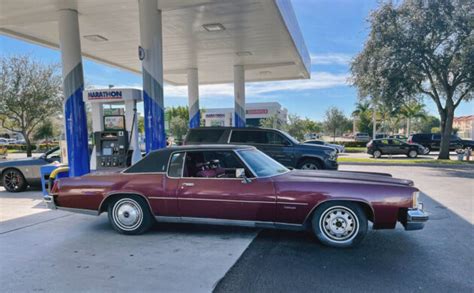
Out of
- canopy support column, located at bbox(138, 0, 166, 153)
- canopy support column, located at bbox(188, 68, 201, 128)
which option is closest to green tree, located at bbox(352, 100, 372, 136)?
canopy support column, located at bbox(188, 68, 201, 128)

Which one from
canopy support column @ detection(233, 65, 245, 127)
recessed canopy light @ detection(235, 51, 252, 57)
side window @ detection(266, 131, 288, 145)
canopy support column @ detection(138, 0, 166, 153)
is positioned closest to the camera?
canopy support column @ detection(138, 0, 166, 153)

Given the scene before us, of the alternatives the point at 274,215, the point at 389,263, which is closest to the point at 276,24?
the point at 274,215

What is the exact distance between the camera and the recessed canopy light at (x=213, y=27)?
11250 mm

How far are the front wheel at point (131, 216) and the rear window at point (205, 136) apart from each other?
571 cm

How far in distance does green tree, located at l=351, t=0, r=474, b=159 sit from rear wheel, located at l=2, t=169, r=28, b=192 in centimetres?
1543

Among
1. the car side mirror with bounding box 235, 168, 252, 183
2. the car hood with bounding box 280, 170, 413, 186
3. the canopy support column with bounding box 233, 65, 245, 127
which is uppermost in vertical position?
the canopy support column with bounding box 233, 65, 245, 127

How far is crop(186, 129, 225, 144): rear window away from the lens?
1088 centimetres

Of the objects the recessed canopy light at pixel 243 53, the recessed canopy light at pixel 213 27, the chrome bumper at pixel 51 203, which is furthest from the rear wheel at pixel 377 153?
the chrome bumper at pixel 51 203

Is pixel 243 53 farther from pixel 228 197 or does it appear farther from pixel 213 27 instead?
pixel 228 197

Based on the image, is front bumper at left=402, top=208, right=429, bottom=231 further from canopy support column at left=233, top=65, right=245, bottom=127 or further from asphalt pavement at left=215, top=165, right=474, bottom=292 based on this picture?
canopy support column at left=233, top=65, right=245, bottom=127

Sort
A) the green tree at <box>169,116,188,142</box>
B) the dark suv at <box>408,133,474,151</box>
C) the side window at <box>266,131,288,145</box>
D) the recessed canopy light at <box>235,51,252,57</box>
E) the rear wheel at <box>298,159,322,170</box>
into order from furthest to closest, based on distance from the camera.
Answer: the green tree at <box>169,116,188,142</box>
the dark suv at <box>408,133,474,151</box>
the recessed canopy light at <box>235,51,252,57</box>
the side window at <box>266,131,288,145</box>
the rear wheel at <box>298,159,322,170</box>

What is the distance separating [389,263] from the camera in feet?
13.0

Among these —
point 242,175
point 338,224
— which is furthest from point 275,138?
point 338,224

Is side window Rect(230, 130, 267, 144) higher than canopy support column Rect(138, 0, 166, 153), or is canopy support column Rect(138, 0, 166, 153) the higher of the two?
canopy support column Rect(138, 0, 166, 153)
